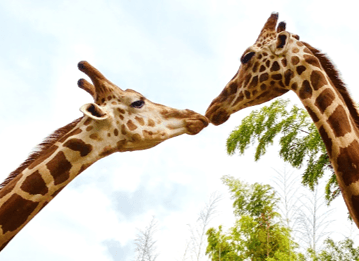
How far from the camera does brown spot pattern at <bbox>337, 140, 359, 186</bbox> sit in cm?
206

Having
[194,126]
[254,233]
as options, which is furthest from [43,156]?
[254,233]

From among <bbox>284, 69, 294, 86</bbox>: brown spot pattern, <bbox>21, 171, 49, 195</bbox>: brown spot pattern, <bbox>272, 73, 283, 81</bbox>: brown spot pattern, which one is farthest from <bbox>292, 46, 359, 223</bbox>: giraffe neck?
<bbox>21, 171, 49, 195</bbox>: brown spot pattern

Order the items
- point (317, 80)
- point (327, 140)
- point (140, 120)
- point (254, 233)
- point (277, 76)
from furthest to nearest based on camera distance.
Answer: point (254, 233) → point (277, 76) → point (140, 120) → point (317, 80) → point (327, 140)

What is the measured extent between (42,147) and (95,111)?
50cm

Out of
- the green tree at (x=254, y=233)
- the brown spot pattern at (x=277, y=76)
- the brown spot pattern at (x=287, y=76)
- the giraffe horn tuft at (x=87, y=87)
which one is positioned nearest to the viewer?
the brown spot pattern at (x=287, y=76)

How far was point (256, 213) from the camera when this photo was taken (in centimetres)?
601

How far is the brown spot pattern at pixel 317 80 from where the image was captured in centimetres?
251

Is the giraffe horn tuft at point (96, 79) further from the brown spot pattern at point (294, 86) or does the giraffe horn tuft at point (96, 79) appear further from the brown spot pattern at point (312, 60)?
the brown spot pattern at point (312, 60)

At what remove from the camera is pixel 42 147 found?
2631mm

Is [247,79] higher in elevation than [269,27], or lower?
lower

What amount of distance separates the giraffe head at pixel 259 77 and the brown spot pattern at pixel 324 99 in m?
0.34

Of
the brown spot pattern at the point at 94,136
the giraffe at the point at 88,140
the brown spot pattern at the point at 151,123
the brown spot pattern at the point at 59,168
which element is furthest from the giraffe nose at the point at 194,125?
the brown spot pattern at the point at 59,168

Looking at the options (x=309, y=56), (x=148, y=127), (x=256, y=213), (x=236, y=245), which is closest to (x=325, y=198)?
(x=256, y=213)

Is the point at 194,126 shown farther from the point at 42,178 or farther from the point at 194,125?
the point at 42,178
